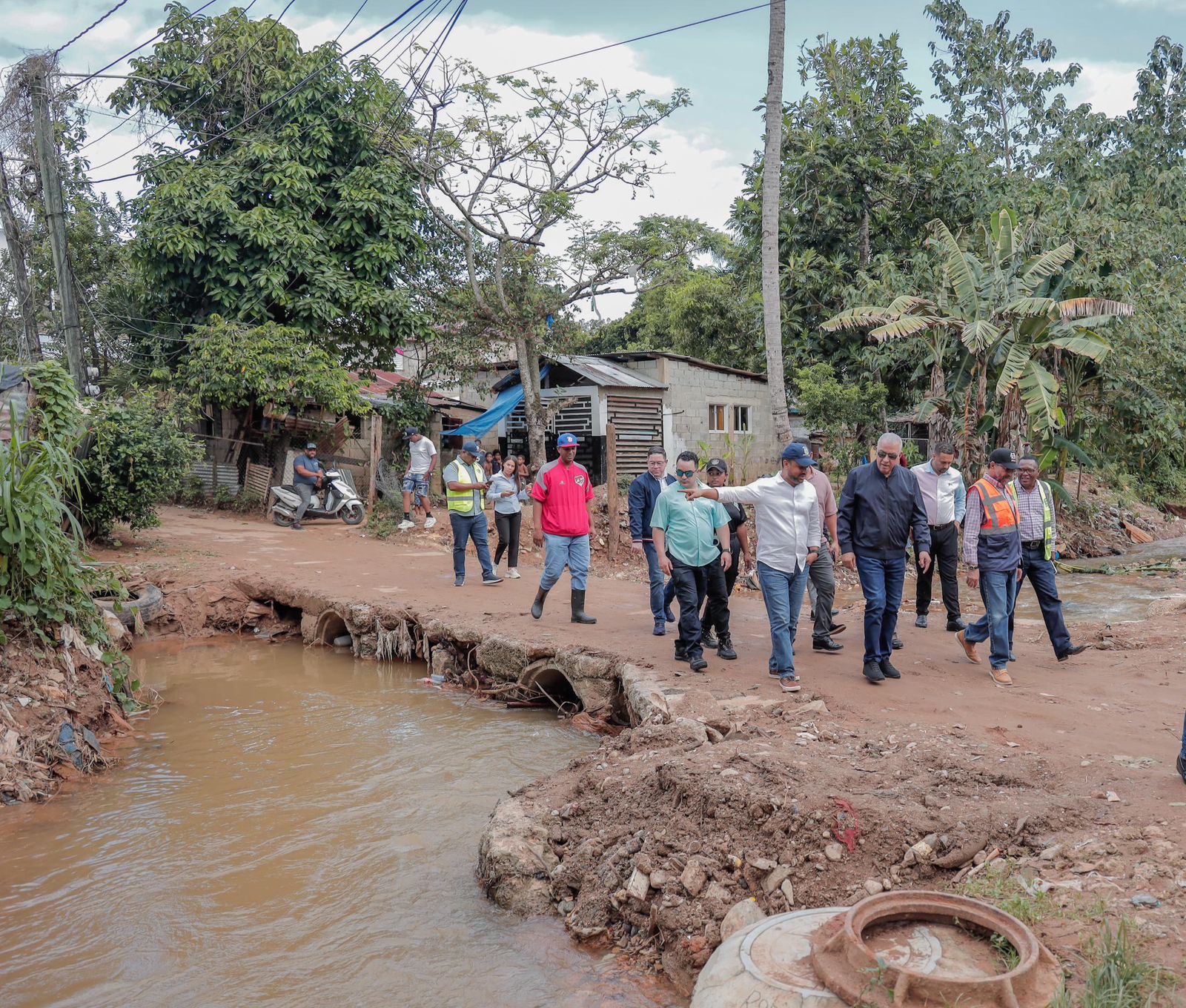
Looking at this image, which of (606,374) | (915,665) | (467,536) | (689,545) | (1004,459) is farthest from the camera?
(606,374)

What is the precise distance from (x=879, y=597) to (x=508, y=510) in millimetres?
5982

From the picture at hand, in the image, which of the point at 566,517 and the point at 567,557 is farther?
the point at 567,557

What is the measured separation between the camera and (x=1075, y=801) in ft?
15.0

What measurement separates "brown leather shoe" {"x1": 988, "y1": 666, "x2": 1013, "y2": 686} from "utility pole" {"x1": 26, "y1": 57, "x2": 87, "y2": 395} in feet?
46.7

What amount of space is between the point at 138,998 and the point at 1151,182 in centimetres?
3473

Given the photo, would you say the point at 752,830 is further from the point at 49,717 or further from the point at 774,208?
the point at 774,208

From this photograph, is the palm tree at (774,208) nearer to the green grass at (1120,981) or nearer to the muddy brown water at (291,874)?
the muddy brown water at (291,874)

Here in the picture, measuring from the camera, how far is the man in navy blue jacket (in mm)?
8891

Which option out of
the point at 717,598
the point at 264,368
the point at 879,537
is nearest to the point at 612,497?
the point at 717,598

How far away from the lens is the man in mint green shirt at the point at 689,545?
752cm

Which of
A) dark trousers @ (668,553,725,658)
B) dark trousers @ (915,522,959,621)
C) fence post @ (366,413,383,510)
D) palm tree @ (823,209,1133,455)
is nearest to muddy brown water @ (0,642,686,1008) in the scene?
dark trousers @ (668,553,725,658)

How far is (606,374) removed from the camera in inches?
882

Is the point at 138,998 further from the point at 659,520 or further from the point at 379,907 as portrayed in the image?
the point at 659,520

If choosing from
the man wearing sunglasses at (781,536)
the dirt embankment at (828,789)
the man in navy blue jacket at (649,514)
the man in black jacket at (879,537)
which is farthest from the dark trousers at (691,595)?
the man in black jacket at (879,537)
